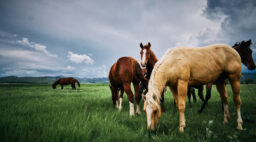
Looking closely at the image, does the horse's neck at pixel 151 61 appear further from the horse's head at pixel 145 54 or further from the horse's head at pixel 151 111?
the horse's head at pixel 151 111

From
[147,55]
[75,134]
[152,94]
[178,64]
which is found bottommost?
[75,134]

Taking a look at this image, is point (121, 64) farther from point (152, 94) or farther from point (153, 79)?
point (152, 94)

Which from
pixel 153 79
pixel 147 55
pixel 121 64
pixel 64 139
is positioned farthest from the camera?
pixel 147 55

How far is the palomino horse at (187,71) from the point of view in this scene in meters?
2.71

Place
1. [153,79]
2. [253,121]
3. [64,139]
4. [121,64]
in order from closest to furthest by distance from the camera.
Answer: [64,139] → [153,79] → [253,121] → [121,64]

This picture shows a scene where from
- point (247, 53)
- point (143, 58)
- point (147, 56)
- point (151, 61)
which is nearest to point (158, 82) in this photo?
point (143, 58)

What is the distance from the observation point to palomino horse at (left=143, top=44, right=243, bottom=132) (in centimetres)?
271

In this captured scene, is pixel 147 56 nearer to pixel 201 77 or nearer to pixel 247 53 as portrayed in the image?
pixel 201 77

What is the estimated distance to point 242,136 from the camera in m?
2.58

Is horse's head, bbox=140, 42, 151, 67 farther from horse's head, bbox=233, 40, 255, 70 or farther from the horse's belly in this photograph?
horse's head, bbox=233, 40, 255, 70

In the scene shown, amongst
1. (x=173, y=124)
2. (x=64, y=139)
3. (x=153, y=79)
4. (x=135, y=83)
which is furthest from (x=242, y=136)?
(x=64, y=139)

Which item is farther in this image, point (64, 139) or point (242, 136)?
point (242, 136)

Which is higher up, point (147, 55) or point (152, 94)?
point (147, 55)

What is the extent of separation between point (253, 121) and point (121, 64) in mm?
4764
